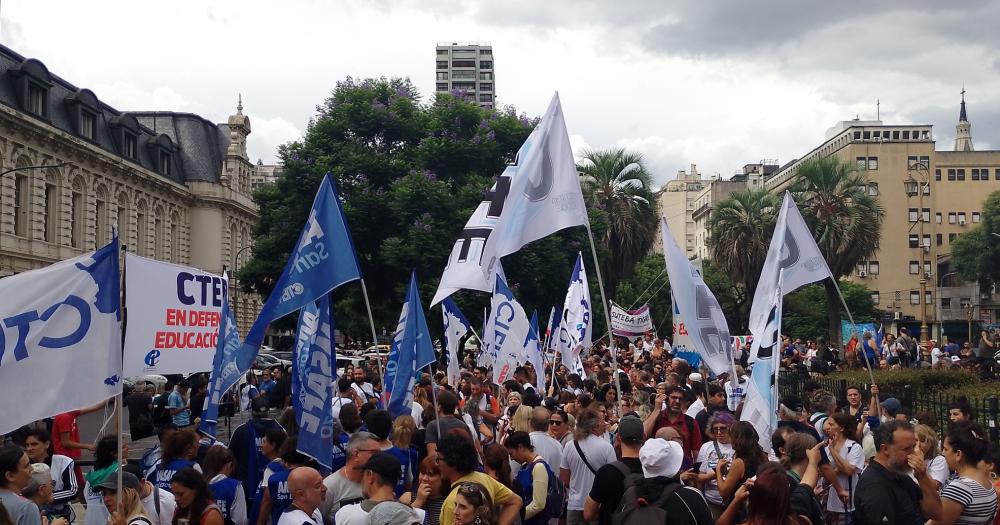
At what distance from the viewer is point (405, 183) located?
105 ft

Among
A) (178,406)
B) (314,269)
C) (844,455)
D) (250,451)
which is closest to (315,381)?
(314,269)

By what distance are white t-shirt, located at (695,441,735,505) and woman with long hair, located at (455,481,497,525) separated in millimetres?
2865

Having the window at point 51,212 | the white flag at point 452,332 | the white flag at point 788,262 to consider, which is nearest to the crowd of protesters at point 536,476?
the white flag at point 788,262

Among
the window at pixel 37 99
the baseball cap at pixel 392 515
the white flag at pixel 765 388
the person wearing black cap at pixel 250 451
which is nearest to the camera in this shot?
the baseball cap at pixel 392 515

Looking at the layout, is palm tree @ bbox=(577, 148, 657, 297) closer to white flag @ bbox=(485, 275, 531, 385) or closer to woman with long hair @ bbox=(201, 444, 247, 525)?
white flag @ bbox=(485, 275, 531, 385)

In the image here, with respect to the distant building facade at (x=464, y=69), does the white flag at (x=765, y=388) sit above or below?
below

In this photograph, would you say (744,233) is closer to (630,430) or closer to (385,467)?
(630,430)

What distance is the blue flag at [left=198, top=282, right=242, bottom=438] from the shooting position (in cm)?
788

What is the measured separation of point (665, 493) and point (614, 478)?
0.97m

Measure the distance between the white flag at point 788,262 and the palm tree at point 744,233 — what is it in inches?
1246

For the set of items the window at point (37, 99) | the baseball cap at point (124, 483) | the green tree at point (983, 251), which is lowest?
the baseball cap at point (124, 483)

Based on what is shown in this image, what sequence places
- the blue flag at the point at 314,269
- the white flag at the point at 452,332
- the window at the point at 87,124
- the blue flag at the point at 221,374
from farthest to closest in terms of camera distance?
the window at the point at 87,124, the white flag at the point at 452,332, the blue flag at the point at 221,374, the blue flag at the point at 314,269

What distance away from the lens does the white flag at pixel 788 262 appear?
10383mm

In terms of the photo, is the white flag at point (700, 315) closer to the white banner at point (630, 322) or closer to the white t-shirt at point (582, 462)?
the white t-shirt at point (582, 462)
